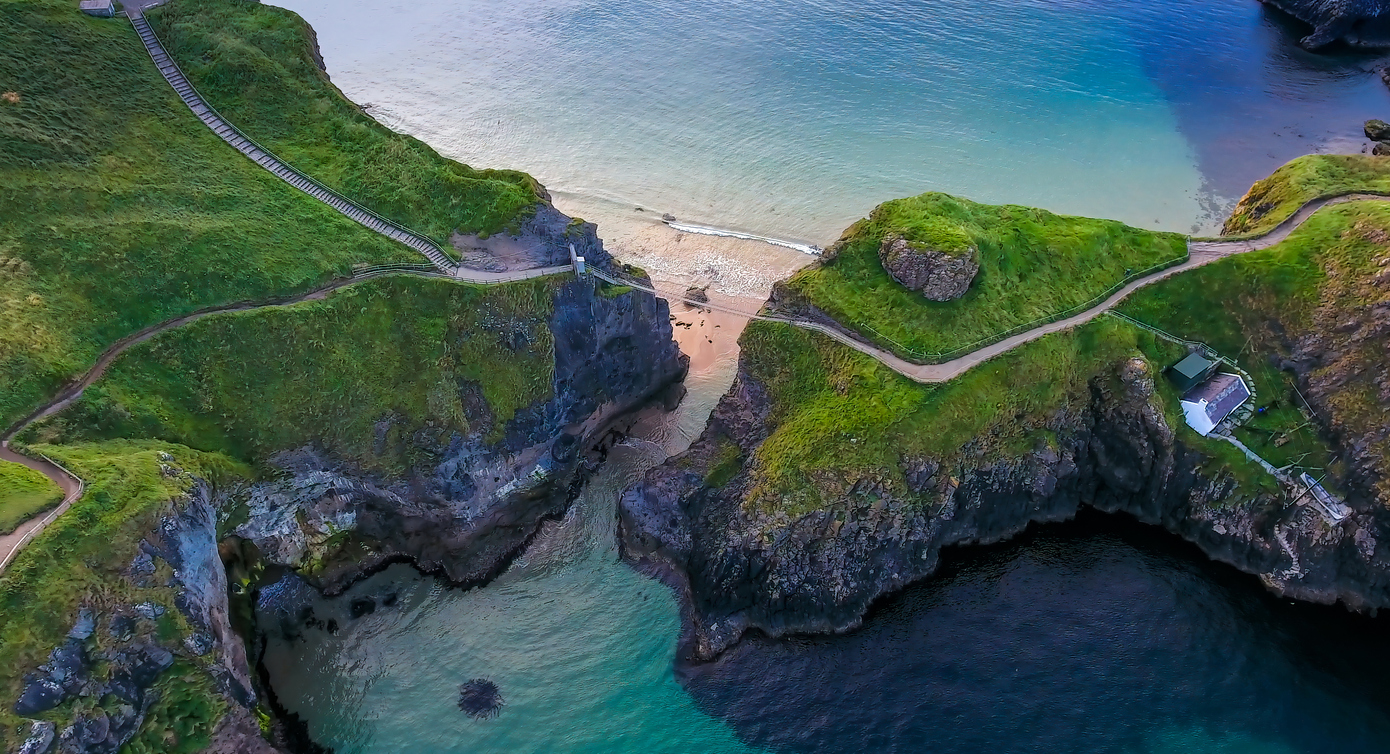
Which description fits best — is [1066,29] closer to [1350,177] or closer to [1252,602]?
[1350,177]

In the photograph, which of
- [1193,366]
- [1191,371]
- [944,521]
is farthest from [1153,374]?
[944,521]

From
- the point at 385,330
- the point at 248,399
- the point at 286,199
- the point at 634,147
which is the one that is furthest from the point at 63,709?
the point at 634,147

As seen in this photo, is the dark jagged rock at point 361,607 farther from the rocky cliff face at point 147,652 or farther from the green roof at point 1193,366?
the green roof at point 1193,366

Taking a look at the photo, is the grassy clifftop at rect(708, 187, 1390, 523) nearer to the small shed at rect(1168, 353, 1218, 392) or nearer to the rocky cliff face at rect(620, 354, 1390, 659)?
the small shed at rect(1168, 353, 1218, 392)

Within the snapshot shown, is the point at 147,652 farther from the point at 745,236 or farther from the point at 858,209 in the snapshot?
the point at 858,209

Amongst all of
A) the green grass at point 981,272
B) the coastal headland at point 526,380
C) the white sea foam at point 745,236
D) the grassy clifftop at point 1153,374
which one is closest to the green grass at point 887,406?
the grassy clifftop at point 1153,374
